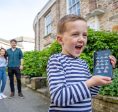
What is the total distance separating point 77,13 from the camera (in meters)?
14.2

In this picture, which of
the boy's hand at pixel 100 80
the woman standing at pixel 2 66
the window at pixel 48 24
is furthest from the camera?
the window at pixel 48 24

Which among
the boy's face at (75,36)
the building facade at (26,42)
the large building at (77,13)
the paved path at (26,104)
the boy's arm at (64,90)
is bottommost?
the paved path at (26,104)

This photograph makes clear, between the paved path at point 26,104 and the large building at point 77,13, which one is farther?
the large building at point 77,13

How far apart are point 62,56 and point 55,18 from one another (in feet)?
51.4

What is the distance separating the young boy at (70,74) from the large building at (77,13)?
27.3 ft

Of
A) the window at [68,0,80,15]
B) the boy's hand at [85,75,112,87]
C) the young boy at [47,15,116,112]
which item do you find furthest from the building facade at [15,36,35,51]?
the boy's hand at [85,75,112,87]

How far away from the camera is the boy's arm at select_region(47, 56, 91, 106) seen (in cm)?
209

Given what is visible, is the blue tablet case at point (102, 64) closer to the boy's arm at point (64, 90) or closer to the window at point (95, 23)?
the boy's arm at point (64, 90)

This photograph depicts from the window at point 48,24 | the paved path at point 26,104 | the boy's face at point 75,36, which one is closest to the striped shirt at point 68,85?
the boy's face at point 75,36

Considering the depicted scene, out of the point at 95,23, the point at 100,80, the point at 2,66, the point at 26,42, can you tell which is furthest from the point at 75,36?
the point at 26,42

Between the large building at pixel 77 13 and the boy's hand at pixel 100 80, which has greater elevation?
the large building at pixel 77 13

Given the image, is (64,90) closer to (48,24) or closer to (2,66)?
(2,66)

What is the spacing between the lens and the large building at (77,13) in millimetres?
10922

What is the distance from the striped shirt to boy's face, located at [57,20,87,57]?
0.11 meters
